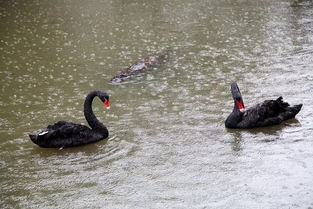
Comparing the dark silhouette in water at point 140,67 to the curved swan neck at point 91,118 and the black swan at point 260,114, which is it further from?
the black swan at point 260,114

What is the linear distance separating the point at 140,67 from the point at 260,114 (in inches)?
151

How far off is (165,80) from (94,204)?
4.86 m

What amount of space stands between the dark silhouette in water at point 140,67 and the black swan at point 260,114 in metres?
3.15

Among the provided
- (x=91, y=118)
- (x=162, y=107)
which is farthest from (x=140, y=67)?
(x=91, y=118)

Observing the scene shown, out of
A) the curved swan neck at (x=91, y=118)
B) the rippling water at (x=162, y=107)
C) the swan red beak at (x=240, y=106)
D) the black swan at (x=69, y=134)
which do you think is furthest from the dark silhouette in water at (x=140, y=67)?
the swan red beak at (x=240, y=106)

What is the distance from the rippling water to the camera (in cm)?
558

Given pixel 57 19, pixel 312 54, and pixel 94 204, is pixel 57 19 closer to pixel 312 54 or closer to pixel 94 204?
pixel 312 54

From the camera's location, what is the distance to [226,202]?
5.18 m

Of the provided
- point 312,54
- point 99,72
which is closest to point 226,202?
point 99,72

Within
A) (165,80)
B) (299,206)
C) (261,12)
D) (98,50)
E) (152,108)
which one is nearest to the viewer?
(299,206)

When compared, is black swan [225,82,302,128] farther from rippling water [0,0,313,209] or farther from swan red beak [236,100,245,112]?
rippling water [0,0,313,209]

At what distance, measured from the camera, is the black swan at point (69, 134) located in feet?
22.4

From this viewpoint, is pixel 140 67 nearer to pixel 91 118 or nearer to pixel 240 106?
pixel 91 118

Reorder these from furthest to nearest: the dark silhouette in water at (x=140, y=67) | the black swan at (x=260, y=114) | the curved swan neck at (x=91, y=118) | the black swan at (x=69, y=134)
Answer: the dark silhouette in water at (x=140, y=67), the black swan at (x=260, y=114), the curved swan neck at (x=91, y=118), the black swan at (x=69, y=134)
